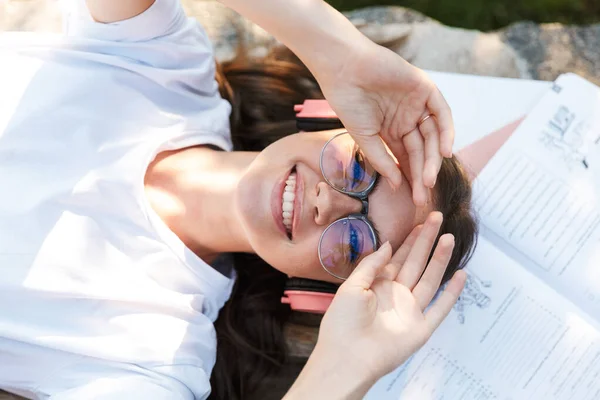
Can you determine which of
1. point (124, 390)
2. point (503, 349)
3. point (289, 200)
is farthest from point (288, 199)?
point (503, 349)

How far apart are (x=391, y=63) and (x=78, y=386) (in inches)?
43.7

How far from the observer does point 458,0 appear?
2.45 metres

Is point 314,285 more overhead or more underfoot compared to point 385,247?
more underfoot

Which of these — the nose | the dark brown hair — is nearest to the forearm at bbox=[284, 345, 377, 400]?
the nose

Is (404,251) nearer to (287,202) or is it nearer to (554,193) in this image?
(287,202)

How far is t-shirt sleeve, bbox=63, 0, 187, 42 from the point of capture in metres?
1.57

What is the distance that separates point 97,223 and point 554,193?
4.29 ft

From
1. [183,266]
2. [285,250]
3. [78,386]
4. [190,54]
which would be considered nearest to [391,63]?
[285,250]

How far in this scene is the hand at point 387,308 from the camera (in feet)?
4.09

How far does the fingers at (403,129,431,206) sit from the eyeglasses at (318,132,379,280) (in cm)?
9

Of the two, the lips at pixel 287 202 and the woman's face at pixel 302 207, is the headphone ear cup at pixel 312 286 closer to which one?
the woman's face at pixel 302 207

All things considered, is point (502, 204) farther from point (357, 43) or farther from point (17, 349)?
point (17, 349)

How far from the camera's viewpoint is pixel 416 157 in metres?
1.36

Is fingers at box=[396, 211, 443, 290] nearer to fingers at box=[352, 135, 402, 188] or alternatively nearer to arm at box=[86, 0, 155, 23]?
fingers at box=[352, 135, 402, 188]
